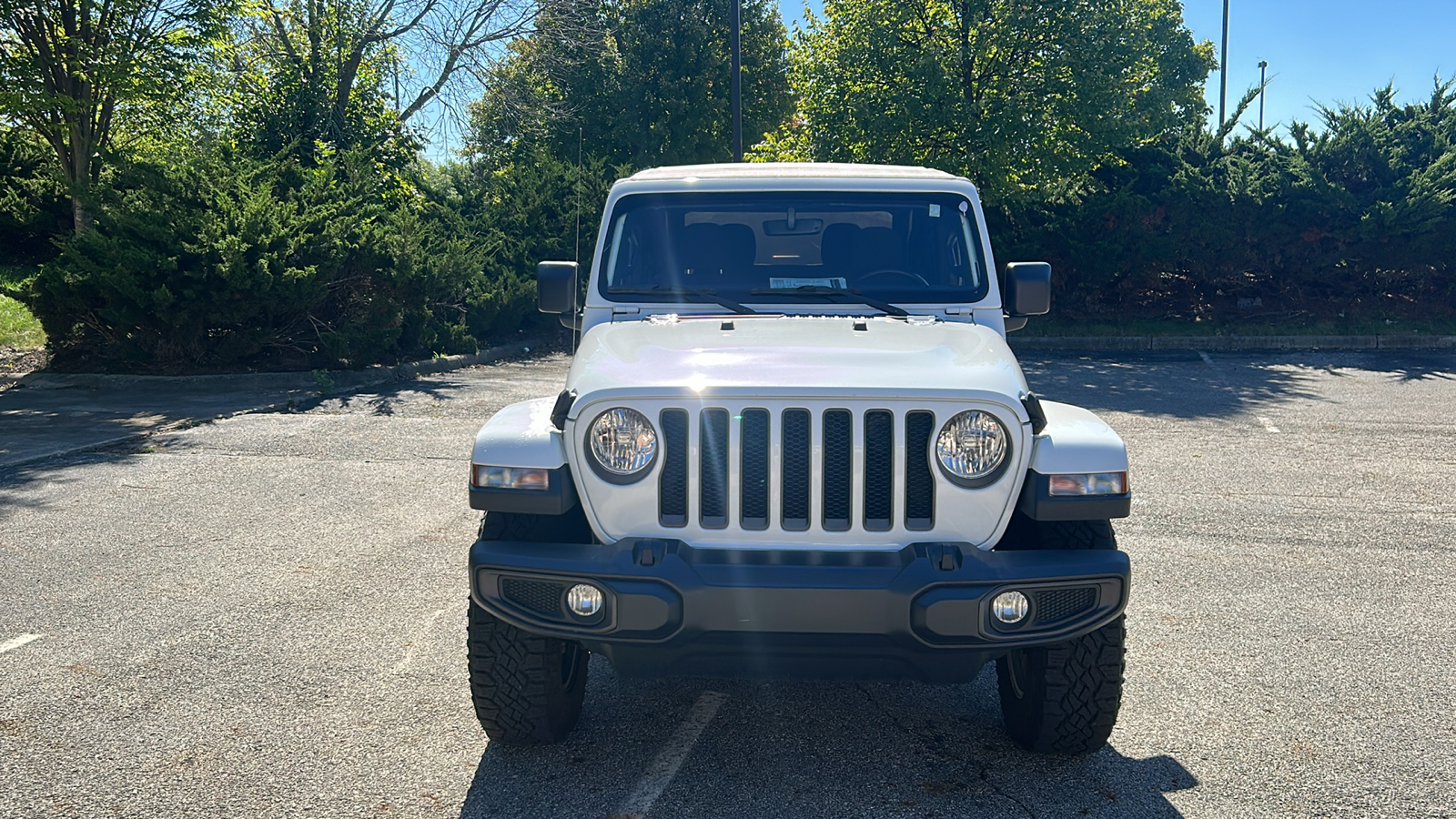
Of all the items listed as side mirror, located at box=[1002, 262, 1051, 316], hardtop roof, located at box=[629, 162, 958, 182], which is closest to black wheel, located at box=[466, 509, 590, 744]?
hardtop roof, located at box=[629, 162, 958, 182]

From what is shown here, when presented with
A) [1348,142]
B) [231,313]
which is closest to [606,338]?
[231,313]

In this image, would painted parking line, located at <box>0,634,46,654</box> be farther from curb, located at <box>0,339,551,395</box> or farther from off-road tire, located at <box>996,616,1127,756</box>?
curb, located at <box>0,339,551,395</box>

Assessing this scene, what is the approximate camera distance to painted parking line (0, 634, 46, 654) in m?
4.98

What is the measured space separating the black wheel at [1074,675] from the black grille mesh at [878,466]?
1.57ft

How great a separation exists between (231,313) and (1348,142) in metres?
16.6

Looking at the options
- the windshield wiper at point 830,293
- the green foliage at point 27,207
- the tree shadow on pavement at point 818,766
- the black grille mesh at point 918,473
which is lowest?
the tree shadow on pavement at point 818,766

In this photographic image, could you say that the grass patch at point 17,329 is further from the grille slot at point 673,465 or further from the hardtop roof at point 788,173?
the grille slot at point 673,465

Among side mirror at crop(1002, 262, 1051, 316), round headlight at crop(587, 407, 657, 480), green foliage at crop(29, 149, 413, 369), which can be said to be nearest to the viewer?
round headlight at crop(587, 407, 657, 480)

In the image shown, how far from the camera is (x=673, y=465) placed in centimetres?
358

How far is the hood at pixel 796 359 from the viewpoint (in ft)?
11.7

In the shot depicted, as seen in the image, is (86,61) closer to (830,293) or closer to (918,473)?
(830,293)

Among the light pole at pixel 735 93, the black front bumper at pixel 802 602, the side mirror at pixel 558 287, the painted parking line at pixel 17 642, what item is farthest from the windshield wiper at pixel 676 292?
the light pole at pixel 735 93

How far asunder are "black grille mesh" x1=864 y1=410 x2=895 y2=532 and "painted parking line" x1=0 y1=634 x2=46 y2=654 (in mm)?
3662

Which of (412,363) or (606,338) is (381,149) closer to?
(412,363)
